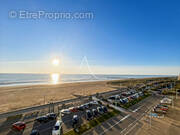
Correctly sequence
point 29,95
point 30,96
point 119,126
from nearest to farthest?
A: point 119,126 < point 30,96 < point 29,95

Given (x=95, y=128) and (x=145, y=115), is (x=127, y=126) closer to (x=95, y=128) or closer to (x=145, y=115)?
(x=95, y=128)

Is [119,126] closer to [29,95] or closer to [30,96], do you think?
[30,96]

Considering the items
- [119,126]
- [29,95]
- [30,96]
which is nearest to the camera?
[119,126]

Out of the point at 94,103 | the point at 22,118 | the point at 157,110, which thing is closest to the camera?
the point at 22,118

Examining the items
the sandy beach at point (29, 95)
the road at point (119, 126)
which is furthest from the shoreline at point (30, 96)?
the road at point (119, 126)

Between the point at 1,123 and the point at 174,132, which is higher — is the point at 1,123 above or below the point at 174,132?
above

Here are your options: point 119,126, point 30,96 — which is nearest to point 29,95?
point 30,96

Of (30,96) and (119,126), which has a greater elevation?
(30,96)

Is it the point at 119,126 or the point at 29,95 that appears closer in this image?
the point at 119,126

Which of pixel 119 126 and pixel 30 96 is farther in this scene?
pixel 30 96

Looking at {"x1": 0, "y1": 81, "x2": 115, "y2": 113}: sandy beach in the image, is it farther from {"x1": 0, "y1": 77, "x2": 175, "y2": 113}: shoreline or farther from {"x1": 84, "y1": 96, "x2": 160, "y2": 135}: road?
{"x1": 84, "y1": 96, "x2": 160, "y2": 135}: road

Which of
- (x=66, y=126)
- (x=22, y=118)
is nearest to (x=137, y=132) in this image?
Answer: (x=66, y=126)
